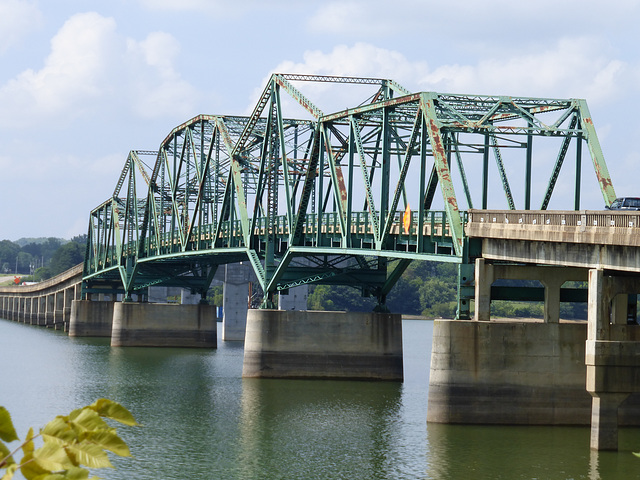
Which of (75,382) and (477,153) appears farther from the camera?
(75,382)

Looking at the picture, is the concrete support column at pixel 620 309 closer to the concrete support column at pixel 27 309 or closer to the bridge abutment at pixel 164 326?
the bridge abutment at pixel 164 326

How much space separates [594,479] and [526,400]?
8.73 metres

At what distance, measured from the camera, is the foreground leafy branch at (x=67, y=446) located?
6121 mm

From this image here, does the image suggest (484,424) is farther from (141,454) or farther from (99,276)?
(99,276)

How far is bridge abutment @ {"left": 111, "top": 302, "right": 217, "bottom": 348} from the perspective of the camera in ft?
363

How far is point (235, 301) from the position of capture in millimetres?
143500

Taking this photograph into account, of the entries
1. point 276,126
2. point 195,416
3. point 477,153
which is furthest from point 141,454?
point 276,126

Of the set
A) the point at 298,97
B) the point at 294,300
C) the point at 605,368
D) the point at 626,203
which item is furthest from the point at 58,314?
the point at 605,368

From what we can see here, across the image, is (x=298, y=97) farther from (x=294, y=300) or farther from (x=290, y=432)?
(x=294, y=300)

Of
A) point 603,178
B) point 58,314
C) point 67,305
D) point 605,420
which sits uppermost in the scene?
point 603,178

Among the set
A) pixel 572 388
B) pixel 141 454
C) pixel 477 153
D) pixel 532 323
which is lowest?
pixel 141 454

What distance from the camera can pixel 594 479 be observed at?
37062 millimetres

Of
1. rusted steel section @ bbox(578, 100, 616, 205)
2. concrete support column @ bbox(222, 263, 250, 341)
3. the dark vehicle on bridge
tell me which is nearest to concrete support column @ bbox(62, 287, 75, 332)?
concrete support column @ bbox(222, 263, 250, 341)

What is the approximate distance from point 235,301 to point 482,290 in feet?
320
